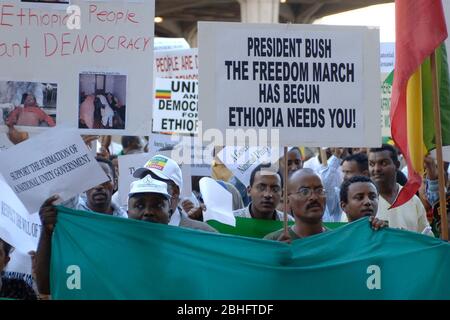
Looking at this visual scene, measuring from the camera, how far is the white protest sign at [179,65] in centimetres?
945

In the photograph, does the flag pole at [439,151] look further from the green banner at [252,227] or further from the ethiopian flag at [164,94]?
the ethiopian flag at [164,94]

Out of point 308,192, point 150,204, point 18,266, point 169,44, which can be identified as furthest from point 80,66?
point 169,44

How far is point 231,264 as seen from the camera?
202 inches

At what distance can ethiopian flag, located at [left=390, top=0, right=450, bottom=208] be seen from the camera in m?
5.80

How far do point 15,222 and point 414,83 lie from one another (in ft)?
7.99

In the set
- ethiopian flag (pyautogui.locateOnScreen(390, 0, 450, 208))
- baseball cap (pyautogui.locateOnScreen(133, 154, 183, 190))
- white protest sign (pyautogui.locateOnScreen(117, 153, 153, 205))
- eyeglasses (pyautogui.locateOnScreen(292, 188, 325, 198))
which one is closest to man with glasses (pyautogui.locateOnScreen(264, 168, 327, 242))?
eyeglasses (pyautogui.locateOnScreen(292, 188, 325, 198))

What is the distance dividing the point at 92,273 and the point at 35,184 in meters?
0.55

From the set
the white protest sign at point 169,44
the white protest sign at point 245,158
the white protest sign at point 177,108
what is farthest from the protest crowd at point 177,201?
the white protest sign at point 169,44

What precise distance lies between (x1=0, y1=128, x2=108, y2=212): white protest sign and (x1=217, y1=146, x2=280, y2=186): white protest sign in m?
2.68

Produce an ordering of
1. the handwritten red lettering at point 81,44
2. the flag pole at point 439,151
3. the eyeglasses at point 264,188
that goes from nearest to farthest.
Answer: the flag pole at point 439,151 < the handwritten red lettering at point 81,44 < the eyeglasses at point 264,188

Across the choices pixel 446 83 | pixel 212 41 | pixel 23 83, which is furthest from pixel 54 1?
pixel 446 83

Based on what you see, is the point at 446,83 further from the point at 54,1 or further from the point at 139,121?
the point at 54,1

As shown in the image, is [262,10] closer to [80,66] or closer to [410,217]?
[410,217]

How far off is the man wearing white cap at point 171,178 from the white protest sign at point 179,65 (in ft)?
10.8
